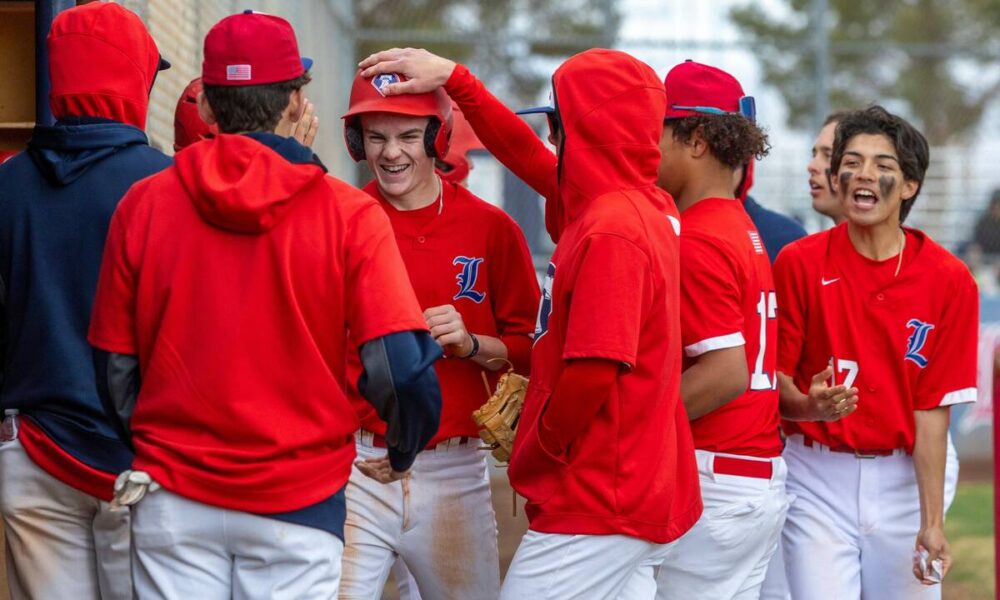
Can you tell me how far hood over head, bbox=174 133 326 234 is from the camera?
2.88m

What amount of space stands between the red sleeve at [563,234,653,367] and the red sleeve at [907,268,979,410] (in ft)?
4.99

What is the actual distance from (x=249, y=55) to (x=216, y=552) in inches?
44.8

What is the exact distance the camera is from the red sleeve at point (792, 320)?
4457 mm

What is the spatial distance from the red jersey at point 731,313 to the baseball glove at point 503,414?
494 millimetres

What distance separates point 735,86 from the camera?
403cm

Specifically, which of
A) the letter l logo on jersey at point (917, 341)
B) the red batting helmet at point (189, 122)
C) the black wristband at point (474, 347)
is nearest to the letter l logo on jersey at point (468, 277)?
the black wristband at point (474, 347)


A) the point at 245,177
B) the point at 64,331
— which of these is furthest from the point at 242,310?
the point at 64,331

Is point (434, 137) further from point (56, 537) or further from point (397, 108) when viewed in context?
point (56, 537)

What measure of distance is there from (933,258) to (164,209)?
2659mm

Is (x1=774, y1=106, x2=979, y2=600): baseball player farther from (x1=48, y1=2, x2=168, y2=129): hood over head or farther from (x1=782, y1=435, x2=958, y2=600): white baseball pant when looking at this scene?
(x1=48, y1=2, x2=168, y2=129): hood over head

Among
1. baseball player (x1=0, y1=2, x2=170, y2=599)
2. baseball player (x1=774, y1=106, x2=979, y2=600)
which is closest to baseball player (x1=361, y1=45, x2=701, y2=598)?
baseball player (x1=774, y1=106, x2=979, y2=600)

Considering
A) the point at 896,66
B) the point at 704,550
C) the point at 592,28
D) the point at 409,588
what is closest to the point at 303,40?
the point at 592,28

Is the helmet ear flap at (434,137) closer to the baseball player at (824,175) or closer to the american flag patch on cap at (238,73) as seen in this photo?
the american flag patch on cap at (238,73)

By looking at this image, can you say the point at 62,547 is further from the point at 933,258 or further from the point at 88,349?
the point at 933,258
